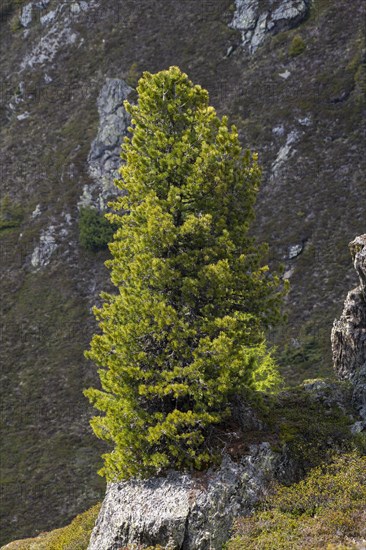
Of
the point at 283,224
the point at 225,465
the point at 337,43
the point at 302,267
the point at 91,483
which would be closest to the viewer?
the point at 225,465

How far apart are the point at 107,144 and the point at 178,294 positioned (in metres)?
42.6

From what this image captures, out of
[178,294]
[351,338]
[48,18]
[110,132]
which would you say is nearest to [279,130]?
[110,132]

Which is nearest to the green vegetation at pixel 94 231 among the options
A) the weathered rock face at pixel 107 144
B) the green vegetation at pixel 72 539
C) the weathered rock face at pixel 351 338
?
the weathered rock face at pixel 107 144

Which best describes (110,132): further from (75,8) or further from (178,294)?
(178,294)

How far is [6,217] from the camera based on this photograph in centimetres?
5491

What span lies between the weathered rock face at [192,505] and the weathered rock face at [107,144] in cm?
4008

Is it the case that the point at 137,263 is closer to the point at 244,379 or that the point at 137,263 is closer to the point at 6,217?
the point at 244,379

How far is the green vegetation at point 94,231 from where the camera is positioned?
163 feet

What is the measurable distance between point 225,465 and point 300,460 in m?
2.00

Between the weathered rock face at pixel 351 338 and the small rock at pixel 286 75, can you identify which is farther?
the small rock at pixel 286 75

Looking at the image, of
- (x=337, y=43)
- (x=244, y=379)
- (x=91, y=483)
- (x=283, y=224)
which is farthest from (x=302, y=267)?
(x=244, y=379)

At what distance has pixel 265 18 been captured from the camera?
6009 centimetres

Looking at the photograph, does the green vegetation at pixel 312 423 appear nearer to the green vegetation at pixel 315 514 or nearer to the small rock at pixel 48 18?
the green vegetation at pixel 315 514

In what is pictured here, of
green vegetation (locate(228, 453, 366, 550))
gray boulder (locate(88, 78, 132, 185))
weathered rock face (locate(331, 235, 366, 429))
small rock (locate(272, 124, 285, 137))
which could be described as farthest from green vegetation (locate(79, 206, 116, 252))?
green vegetation (locate(228, 453, 366, 550))
